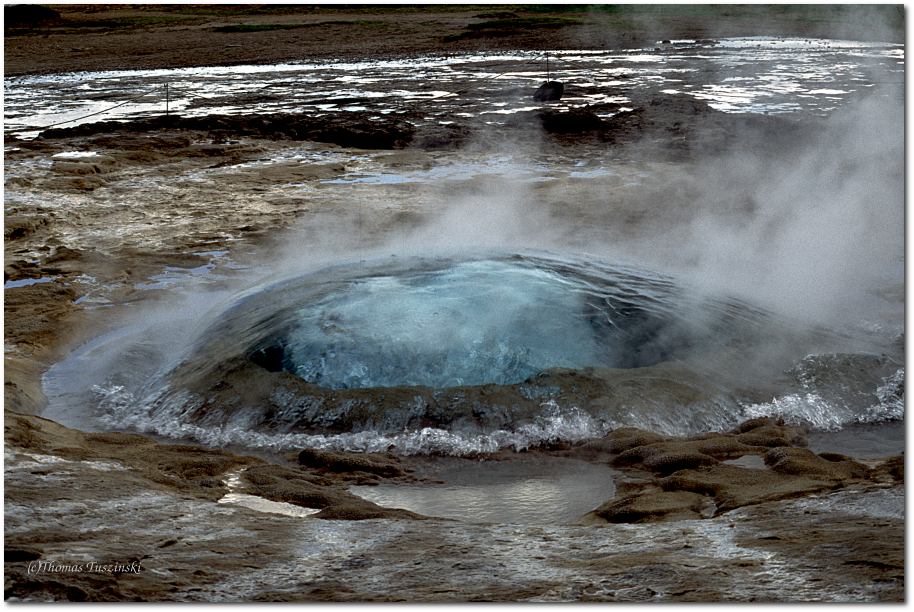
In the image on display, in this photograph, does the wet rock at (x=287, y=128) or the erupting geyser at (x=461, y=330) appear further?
the wet rock at (x=287, y=128)

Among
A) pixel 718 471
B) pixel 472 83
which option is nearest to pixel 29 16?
pixel 472 83

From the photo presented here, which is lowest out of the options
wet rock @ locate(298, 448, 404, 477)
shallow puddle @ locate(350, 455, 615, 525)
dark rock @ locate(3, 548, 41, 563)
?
shallow puddle @ locate(350, 455, 615, 525)

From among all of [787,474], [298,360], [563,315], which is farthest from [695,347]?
[298,360]

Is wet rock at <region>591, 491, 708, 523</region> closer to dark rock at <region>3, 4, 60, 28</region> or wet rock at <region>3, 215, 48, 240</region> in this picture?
wet rock at <region>3, 215, 48, 240</region>

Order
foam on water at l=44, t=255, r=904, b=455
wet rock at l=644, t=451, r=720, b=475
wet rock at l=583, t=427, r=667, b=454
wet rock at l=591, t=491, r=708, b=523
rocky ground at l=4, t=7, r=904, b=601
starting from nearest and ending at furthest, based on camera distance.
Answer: rocky ground at l=4, t=7, r=904, b=601, wet rock at l=591, t=491, r=708, b=523, wet rock at l=644, t=451, r=720, b=475, wet rock at l=583, t=427, r=667, b=454, foam on water at l=44, t=255, r=904, b=455

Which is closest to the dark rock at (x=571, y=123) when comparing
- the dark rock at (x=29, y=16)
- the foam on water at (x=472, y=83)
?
the foam on water at (x=472, y=83)

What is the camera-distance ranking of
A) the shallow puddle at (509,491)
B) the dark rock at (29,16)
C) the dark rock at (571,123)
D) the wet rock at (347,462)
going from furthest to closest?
the dark rock at (29,16) < the dark rock at (571,123) < the wet rock at (347,462) < the shallow puddle at (509,491)

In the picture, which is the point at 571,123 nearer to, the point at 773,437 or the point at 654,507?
the point at 773,437

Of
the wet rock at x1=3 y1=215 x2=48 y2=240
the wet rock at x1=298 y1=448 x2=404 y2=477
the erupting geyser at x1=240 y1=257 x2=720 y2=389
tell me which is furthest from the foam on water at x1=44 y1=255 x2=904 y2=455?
the wet rock at x1=3 y1=215 x2=48 y2=240

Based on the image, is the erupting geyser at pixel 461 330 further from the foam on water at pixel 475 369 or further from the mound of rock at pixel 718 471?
the mound of rock at pixel 718 471

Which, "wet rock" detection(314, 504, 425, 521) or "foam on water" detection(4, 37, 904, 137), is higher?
"foam on water" detection(4, 37, 904, 137)

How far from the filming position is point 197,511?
10.1ft

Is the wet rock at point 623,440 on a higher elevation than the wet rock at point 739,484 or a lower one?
lower

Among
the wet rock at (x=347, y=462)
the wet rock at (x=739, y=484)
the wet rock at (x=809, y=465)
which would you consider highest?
the wet rock at (x=739, y=484)
